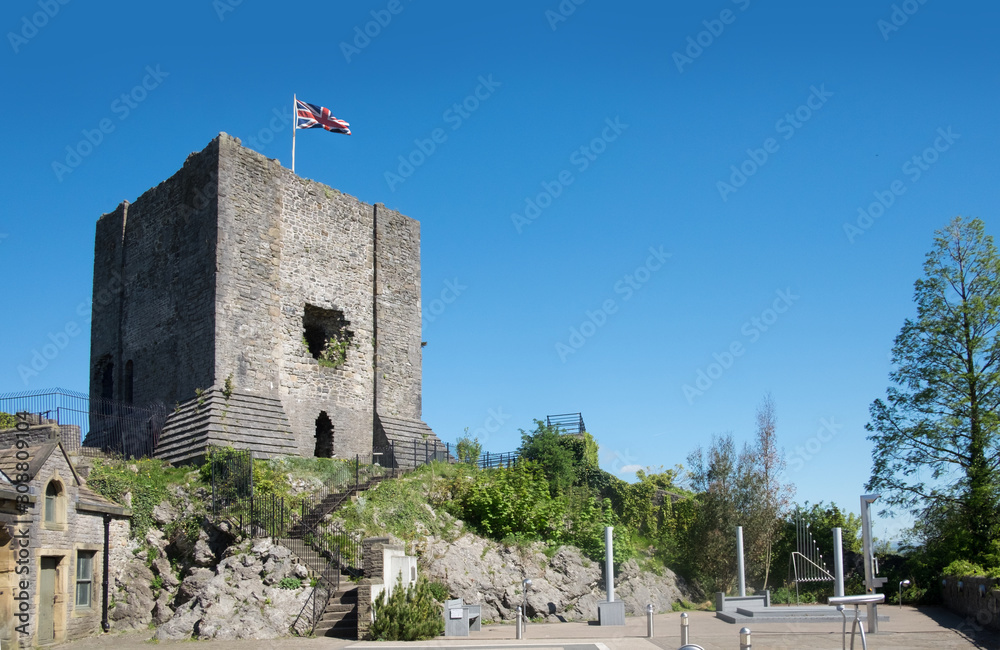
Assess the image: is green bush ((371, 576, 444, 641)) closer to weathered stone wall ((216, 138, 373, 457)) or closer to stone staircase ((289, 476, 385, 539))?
stone staircase ((289, 476, 385, 539))

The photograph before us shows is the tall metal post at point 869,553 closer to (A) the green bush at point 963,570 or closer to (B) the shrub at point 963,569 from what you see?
(A) the green bush at point 963,570

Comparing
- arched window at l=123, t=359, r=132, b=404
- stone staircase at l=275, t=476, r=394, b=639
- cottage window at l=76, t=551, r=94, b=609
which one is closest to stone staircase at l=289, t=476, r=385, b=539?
stone staircase at l=275, t=476, r=394, b=639

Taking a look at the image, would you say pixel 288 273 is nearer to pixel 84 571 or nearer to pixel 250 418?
pixel 250 418

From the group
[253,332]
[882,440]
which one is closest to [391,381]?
[253,332]

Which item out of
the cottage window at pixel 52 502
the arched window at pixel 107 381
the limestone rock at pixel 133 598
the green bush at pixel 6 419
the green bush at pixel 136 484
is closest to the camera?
the cottage window at pixel 52 502

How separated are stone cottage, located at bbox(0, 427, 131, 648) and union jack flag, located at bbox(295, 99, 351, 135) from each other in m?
14.3

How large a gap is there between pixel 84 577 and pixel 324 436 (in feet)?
34.5

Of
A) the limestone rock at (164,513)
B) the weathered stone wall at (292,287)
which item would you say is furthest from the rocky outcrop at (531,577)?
the weathered stone wall at (292,287)

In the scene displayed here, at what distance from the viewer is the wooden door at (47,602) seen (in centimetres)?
1512

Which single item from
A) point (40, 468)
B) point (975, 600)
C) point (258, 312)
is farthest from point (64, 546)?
point (975, 600)

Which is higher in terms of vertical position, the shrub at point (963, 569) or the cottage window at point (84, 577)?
the cottage window at point (84, 577)

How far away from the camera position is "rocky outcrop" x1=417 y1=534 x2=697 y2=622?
778 inches

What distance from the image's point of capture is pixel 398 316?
29.5 metres

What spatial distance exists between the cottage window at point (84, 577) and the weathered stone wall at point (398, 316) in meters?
12.0
